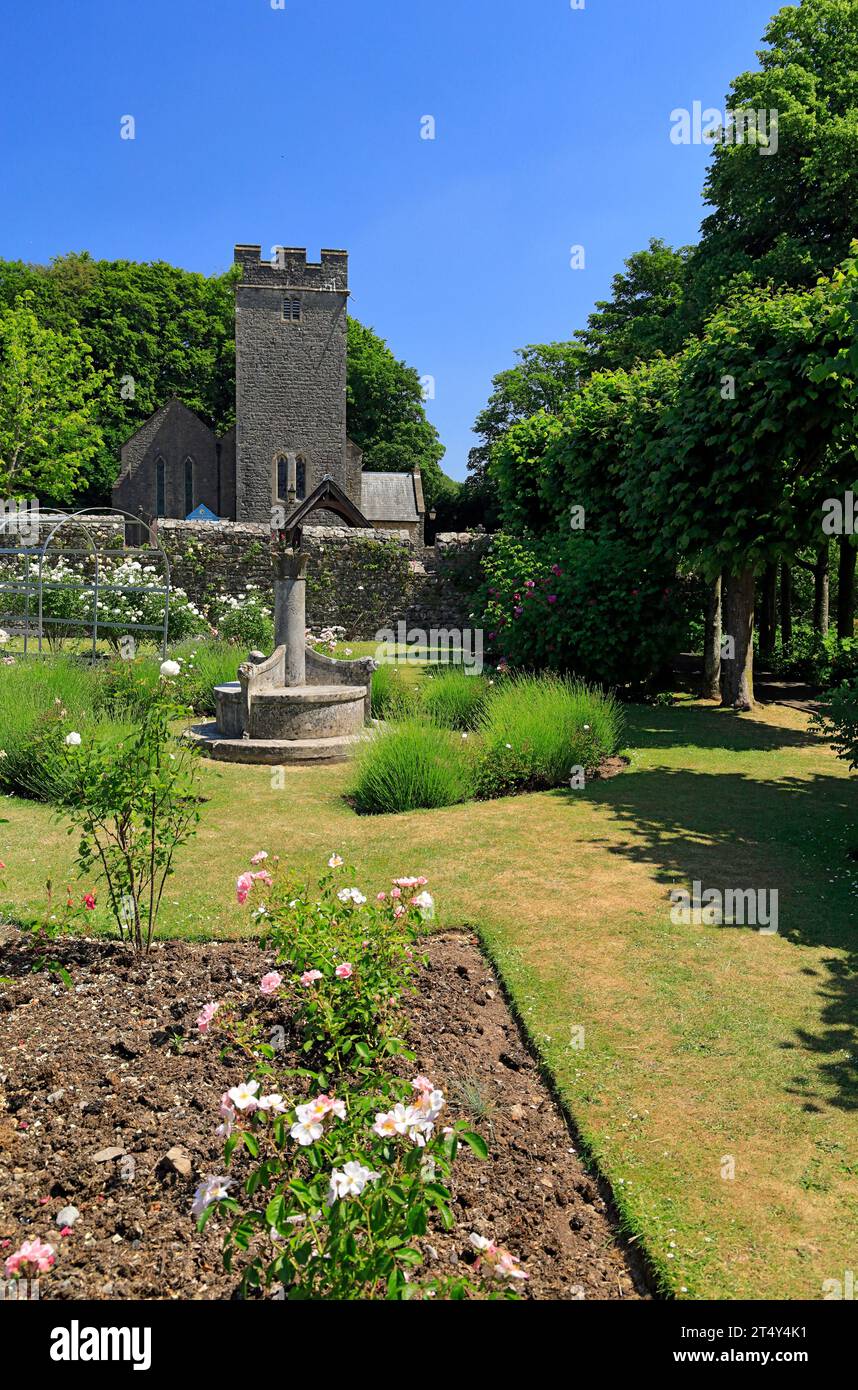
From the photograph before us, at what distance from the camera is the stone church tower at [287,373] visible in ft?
136

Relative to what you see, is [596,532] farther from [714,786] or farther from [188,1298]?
[188,1298]

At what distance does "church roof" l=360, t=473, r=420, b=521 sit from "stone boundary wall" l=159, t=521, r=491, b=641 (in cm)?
2526

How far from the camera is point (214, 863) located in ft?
21.1

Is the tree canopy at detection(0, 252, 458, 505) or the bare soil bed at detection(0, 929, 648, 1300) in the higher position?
the tree canopy at detection(0, 252, 458, 505)

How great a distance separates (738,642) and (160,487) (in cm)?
3961

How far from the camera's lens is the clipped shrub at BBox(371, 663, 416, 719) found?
1082 centimetres

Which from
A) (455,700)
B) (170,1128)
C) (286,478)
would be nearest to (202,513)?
(286,478)

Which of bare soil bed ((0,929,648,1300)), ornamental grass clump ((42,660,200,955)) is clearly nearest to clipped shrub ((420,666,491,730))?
ornamental grass clump ((42,660,200,955))

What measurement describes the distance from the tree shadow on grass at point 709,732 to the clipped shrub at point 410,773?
3.11 meters

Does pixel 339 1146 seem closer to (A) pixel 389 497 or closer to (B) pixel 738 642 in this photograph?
(B) pixel 738 642

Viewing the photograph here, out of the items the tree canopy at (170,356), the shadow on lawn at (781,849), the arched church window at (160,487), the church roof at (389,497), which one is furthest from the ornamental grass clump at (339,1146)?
the tree canopy at (170,356)

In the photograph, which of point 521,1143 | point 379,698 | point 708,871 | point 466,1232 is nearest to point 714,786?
point 708,871

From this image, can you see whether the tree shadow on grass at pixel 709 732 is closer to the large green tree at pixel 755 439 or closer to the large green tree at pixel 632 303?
the large green tree at pixel 755 439

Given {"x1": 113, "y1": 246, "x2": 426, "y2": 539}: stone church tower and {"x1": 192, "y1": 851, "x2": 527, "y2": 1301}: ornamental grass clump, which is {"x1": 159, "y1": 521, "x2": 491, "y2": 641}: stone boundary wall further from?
{"x1": 113, "y1": 246, "x2": 426, "y2": 539}: stone church tower
